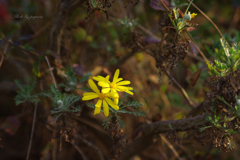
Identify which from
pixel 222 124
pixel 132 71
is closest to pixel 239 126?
pixel 222 124

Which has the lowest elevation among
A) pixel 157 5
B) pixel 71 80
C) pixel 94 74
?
pixel 94 74

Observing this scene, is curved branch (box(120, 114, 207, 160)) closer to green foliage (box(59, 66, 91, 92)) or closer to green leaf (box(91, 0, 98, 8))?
green foliage (box(59, 66, 91, 92))

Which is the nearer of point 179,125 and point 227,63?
point 227,63

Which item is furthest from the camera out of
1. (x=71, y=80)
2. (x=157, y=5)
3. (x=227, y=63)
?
(x=71, y=80)

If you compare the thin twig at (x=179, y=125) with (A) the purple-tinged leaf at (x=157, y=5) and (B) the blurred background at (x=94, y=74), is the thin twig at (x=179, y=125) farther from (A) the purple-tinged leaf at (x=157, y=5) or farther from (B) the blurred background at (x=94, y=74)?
(A) the purple-tinged leaf at (x=157, y=5)

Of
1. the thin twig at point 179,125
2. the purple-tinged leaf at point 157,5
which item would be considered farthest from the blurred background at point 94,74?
the purple-tinged leaf at point 157,5

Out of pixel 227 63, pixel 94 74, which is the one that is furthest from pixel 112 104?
pixel 94 74

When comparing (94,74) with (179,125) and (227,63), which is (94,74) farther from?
(227,63)

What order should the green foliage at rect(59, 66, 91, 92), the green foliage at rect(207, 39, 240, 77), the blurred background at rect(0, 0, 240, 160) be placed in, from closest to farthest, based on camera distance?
1. the green foliage at rect(207, 39, 240, 77)
2. the green foliage at rect(59, 66, 91, 92)
3. the blurred background at rect(0, 0, 240, 160)

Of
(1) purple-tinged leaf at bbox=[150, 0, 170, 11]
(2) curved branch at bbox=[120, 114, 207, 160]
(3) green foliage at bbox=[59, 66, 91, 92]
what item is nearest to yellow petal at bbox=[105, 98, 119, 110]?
(3) green foliage at bbox=[59, 66, 91, 92]

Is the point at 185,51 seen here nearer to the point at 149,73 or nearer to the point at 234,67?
the point at 234,67
